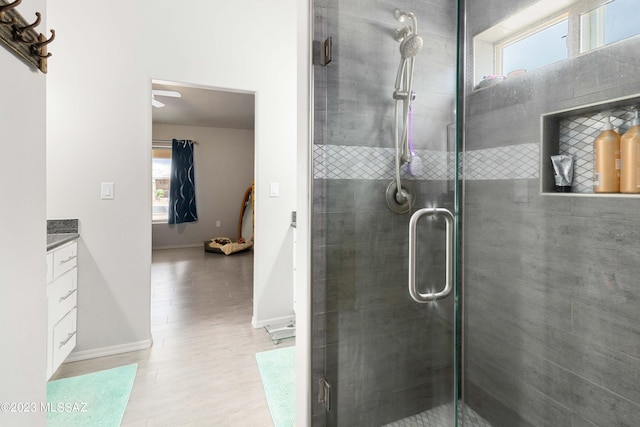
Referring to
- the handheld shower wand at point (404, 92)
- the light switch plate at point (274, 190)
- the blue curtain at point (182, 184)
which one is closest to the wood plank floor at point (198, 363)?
the light switch plate at point (274, 190)

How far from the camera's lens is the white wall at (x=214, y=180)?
661 cm

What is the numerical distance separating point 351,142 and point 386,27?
50 cm

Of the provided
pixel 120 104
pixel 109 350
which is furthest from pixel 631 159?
pixel 109 350

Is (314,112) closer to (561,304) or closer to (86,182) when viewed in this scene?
(561,304)

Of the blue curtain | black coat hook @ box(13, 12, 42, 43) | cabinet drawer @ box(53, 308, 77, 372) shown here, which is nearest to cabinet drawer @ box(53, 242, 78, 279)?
cabinet drawer @ box(53, 308, 77, 372)

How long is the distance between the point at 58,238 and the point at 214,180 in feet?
16.1

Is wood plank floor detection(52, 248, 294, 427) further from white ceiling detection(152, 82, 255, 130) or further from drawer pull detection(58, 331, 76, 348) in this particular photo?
white ceiling detection(152, 82, 255, 130)

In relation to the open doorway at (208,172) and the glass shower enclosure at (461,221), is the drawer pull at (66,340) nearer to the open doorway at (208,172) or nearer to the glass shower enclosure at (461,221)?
the glass shower enclosure at (461,221)

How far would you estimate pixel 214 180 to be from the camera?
6.96m

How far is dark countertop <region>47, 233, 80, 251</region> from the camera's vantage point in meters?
1.94

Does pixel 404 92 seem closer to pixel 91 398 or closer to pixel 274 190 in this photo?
pixel 274 190

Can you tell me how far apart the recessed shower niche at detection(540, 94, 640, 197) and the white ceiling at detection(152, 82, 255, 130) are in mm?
3680

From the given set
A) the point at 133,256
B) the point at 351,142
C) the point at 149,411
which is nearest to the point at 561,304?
the point at 351,142

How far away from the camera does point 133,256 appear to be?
251 cm
